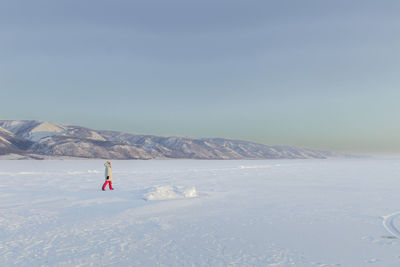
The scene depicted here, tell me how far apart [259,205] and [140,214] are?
18.1 feet

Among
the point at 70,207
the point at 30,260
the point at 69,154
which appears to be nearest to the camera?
the point at 30,260

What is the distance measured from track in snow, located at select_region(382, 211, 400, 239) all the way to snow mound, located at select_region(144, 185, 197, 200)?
912cm

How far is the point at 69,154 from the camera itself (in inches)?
7638

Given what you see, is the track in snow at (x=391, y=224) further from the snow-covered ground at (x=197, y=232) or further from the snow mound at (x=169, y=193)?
the snow mound at (x=169, y=193)

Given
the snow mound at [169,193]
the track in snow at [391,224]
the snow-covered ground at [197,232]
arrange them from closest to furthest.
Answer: the snow-covered ground at [197,232], the track in snow at [391,224], the snow mound at [169,193]

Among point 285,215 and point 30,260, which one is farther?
point 285,215

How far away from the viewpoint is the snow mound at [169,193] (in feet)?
51.3

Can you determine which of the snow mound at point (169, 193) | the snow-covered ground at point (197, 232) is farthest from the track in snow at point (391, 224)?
the snow mound at point (169, 193)

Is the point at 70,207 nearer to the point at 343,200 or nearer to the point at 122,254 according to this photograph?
the point at 122,254

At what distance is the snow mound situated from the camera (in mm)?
15627

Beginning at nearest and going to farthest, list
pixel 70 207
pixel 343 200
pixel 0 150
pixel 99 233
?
pixel 99 233, pixel 70 207, pixel 343 200, pixel 0 150

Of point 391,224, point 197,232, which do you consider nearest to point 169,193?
point 197,232

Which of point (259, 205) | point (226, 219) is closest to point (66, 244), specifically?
point (226, 219)

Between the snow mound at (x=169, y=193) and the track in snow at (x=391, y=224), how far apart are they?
29.9ft
